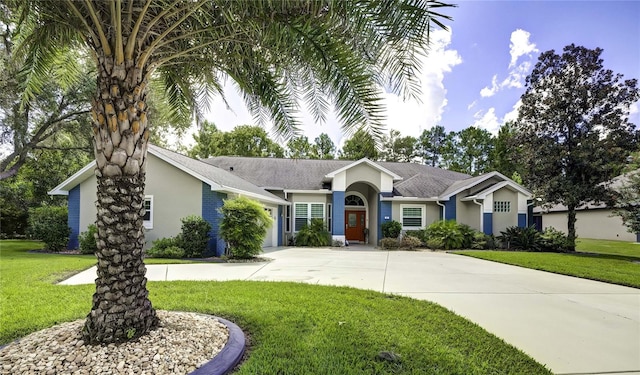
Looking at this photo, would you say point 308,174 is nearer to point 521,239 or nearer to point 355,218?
point 355,218

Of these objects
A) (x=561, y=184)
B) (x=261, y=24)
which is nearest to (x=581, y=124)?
(x=561, y=184)

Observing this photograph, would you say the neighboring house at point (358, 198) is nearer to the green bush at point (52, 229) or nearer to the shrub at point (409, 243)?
the green bush at point (52, 229)

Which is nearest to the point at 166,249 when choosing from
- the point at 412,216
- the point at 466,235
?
the point at 412,216

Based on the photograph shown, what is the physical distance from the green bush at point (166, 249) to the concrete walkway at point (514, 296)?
191 centimetres

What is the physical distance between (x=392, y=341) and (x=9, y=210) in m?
26.7

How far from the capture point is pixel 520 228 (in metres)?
17.3

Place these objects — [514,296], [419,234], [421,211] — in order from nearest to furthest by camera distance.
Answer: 1. [514,296]
2. [419,234]
3. [421,211]

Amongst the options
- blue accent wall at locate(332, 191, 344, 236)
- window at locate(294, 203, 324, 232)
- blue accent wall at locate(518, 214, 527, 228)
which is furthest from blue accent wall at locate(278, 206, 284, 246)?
blue accent wall at locate(518, 214, 527, 228)

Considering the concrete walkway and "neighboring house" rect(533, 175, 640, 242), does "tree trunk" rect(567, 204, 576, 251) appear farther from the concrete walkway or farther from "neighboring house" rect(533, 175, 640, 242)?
the concrete walkway

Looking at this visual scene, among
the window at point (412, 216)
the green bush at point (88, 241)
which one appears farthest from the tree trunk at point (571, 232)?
the green bush at point (88, 241)

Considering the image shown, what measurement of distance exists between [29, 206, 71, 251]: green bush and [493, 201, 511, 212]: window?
70.5ft

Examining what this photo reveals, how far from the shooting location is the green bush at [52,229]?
13.5 metres

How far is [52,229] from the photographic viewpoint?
13484 mm

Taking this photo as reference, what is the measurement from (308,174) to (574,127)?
15.0 metres
